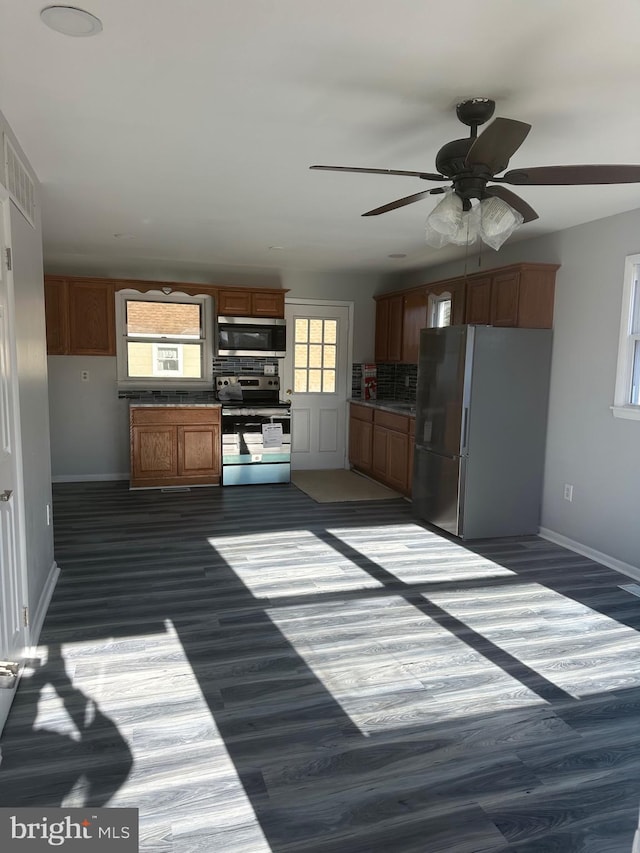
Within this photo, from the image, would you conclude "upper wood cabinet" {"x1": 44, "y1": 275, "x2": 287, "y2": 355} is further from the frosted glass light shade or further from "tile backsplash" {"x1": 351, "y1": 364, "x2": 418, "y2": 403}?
the frosted glass light shade

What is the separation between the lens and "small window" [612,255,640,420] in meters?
3.94

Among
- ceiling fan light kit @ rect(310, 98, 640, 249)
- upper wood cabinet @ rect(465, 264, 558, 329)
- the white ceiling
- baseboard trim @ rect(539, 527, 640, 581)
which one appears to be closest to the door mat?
baseboard trim @ rect(539, 527, 640, 581)

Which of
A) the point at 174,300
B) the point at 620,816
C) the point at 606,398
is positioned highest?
the point at 174,300

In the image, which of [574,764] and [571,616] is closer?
[574,764]

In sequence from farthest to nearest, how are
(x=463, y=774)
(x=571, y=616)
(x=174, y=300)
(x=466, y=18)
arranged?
(x=174, y=300)
(x=571, y=616)
(x=463, y=774)
(x=466, y=18)

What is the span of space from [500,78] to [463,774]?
99.7 inches

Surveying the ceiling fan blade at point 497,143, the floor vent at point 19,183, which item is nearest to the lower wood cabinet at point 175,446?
the floor vent at point 19,183

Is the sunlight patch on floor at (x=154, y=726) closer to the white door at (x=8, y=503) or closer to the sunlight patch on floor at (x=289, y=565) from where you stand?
the white door at (x=8, y=503)

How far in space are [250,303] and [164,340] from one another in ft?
3.55

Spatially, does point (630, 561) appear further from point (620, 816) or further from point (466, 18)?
point (466, 18)

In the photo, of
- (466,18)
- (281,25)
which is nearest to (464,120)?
(466,18)

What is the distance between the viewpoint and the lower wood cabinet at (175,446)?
20.0 ft

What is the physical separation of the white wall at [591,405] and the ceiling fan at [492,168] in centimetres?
195

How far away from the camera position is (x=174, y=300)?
6594 millimetres
